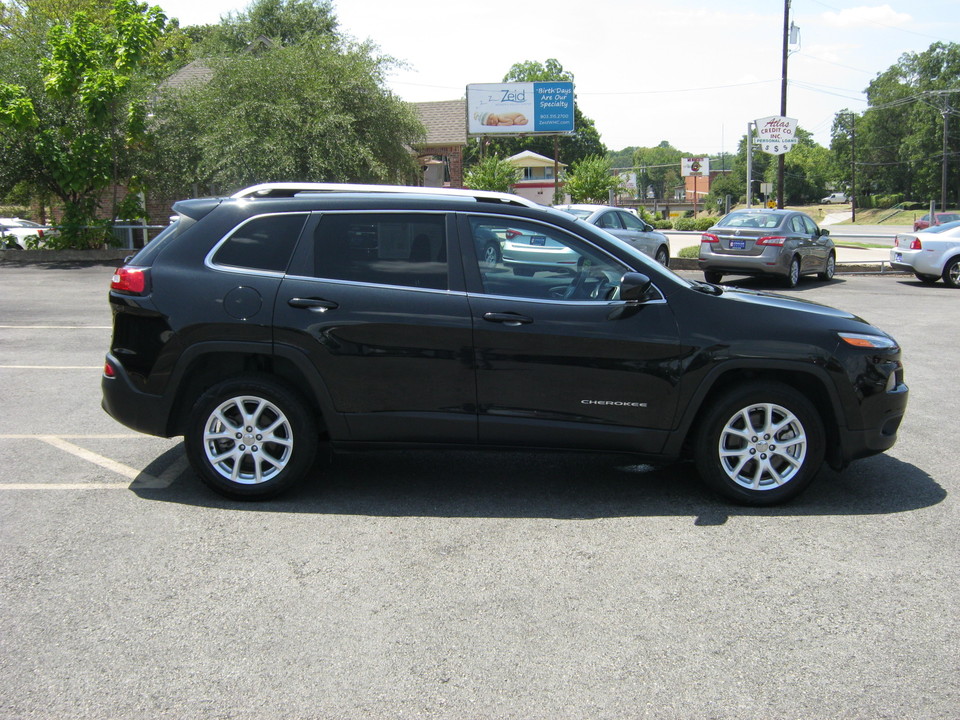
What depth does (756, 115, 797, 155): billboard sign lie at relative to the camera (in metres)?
30.2

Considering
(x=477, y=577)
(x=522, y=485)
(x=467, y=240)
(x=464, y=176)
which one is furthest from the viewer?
(x=464, y=176)

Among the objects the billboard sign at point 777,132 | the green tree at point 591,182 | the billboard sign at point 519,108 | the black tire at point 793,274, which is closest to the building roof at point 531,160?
the billboard sign at point 519,108

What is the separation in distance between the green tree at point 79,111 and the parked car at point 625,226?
1185 centimetres

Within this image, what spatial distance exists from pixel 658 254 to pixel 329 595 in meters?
17.6

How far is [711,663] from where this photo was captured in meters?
3.54

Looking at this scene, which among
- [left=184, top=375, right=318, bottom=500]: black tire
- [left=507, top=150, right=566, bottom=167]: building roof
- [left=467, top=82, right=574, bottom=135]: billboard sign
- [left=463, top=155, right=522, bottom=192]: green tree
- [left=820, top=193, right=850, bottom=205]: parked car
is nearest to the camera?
[left=184, top=375, right=318, bottom=500]: black tire

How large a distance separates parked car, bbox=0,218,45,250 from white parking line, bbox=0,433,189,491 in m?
19.6

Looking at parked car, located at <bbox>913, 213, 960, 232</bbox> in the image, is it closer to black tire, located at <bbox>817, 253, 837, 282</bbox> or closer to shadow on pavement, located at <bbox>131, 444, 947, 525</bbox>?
black tire, located at <bbox>817, 253, 837, 282</bbox>

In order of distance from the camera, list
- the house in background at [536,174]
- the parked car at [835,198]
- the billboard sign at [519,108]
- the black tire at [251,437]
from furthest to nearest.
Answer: the parked car at [835,198]
the house in background at [536,174]
the billboard sign at [519,108]
the black tire at [251,437]

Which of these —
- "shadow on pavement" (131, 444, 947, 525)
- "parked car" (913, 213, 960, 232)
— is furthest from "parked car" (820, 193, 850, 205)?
"shadow on pavement" (131, 444, 947, 525)

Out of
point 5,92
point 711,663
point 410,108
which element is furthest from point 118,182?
point 711,663

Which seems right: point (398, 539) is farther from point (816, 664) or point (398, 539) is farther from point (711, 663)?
point (816, 664)

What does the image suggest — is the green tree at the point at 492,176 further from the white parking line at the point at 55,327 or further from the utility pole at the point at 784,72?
the white parking line at the point at 55,327

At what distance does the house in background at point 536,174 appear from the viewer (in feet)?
210
